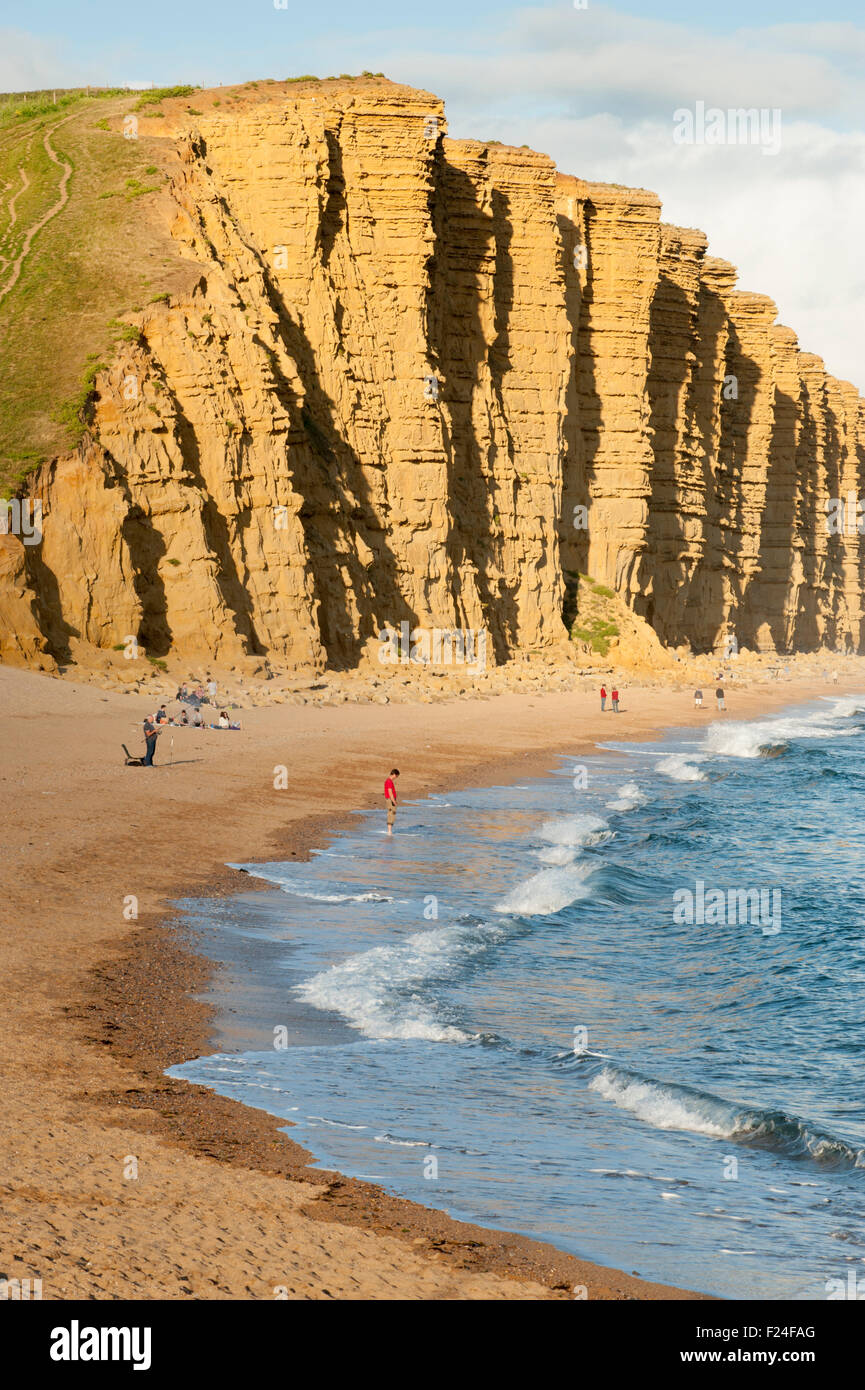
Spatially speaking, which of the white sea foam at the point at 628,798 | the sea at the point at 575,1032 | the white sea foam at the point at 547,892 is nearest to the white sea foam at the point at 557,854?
the sea at the point at 575,1032

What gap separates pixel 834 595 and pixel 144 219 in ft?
286

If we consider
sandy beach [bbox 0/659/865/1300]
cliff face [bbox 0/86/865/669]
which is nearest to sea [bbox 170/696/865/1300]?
sandy beach [bbox 0/659/865/1300]

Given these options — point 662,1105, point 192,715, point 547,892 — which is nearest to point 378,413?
point 192,715

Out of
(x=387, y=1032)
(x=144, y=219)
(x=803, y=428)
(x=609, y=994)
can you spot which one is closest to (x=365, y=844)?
(x=609, y=994)

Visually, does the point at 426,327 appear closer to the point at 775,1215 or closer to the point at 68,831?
the point at 68,831

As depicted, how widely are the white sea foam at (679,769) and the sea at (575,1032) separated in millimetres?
9686

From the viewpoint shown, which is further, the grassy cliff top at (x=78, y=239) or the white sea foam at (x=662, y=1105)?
the grassy cliff top at (x=78, y=239)

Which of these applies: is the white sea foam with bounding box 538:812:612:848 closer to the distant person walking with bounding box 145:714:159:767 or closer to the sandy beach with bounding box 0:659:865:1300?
the sandy beach with bounding box 0:659:865:1300

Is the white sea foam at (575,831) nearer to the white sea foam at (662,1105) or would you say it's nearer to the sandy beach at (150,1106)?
the sandy beach at (150,1106)

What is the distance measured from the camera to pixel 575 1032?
1305 cm

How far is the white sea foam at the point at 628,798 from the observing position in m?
29.3

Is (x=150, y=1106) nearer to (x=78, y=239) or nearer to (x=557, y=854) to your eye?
(x=557, y=854)

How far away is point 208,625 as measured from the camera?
3950 cm
